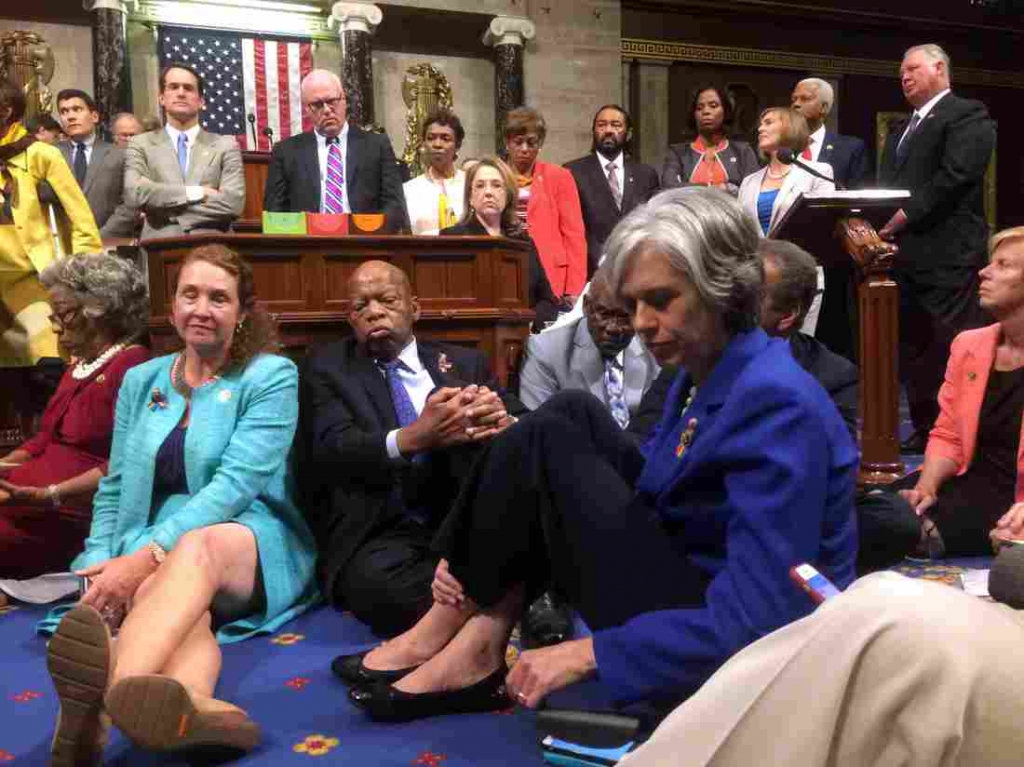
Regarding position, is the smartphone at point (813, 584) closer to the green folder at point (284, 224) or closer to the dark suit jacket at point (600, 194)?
the green folder at point (284, 224)

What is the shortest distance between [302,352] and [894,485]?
197cm

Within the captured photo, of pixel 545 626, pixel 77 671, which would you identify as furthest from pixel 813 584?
pixel 545 626

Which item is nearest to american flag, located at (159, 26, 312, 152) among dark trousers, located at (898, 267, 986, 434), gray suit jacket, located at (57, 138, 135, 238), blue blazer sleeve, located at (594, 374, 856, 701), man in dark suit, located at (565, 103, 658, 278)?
gray suit jacket, located at (57, 138, 135, 238)

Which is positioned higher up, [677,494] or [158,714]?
[677,494]

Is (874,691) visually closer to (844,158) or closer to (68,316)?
(68,316)

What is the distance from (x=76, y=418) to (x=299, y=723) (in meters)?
1.38

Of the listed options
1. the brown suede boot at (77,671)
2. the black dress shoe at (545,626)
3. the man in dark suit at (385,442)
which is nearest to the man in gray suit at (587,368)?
the man in dark suit at (385,442)

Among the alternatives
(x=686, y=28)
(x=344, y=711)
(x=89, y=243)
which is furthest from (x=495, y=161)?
(x=686, y=28)

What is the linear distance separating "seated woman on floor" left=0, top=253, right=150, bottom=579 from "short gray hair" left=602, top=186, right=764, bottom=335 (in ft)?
6.51

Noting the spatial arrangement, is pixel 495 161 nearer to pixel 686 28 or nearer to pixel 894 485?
pixel 894 485

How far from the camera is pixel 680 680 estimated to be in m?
1.40

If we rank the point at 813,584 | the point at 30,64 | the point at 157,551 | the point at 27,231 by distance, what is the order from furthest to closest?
the point at 30,64 < the point at 27,231 < the point at 157,551 < the point at 813,584

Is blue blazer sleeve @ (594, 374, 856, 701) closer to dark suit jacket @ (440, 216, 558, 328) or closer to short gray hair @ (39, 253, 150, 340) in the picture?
short gray hair @ (39, 253, 150, 340)

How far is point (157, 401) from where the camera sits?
2.60m
